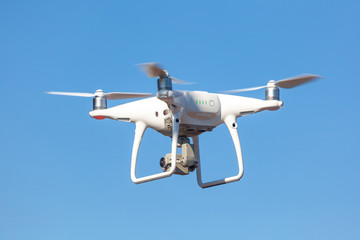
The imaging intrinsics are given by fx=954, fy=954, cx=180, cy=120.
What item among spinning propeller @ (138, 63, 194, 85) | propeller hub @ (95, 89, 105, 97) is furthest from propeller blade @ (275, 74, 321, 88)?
propeller hub @ (95, 89, 105, 97)

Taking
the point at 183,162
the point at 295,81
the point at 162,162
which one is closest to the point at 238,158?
the point at 183,162

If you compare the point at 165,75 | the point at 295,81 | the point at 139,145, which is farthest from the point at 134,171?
the point at 295,81

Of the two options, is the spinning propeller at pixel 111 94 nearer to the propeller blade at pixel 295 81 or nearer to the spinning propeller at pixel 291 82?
the spinning propeller at pixel 291 82

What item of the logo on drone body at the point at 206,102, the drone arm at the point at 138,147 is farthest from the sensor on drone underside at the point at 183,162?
the logo on drone body at the point at 206,102

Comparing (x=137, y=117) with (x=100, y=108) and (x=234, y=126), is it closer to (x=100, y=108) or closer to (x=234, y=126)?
(x=100, y=108)

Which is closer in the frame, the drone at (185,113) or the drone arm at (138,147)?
the drone arm at (138,147)

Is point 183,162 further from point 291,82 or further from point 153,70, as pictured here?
point 291,82
